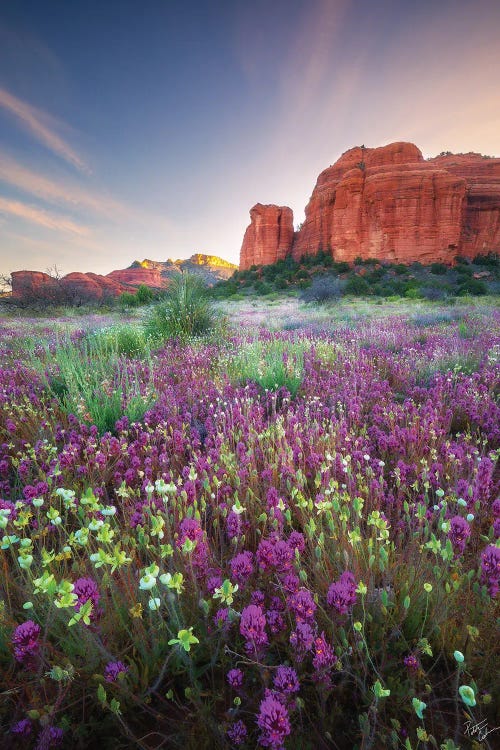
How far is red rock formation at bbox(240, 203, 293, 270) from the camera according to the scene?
61.5 metres

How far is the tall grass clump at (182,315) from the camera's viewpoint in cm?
882

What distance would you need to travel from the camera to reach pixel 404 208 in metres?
48.6

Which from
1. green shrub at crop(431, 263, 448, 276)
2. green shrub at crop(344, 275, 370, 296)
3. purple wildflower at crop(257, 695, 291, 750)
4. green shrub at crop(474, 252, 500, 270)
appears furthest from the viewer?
green shrub at crop(474, 252, 500, 270)

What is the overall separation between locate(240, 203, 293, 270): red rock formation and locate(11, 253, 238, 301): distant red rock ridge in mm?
9397

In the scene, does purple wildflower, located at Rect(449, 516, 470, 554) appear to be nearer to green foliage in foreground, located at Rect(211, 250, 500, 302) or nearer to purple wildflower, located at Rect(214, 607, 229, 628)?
purple wildflower, located at Rect(214, 607, 229, 628)

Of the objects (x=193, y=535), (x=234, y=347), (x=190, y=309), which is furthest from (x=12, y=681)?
(x=190, y=309)

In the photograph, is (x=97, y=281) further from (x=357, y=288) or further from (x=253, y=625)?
(x=253, y=625)

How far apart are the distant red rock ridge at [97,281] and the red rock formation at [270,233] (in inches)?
370

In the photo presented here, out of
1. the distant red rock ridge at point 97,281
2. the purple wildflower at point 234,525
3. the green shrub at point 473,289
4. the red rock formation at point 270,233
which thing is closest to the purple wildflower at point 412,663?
the purple wildflower at point 234,525

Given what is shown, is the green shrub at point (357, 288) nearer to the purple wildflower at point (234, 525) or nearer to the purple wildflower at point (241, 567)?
the purple wildflower at point (234, 525)

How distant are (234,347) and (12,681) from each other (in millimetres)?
5969

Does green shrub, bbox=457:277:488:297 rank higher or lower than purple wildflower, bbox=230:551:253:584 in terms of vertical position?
higher

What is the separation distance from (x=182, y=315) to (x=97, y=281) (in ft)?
193

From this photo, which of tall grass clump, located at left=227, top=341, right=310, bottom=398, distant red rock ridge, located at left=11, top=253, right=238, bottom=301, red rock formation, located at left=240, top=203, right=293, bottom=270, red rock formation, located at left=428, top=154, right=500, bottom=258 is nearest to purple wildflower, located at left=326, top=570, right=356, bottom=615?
tall grass clump, located at left=227, top=341, right=310, bottom=398
